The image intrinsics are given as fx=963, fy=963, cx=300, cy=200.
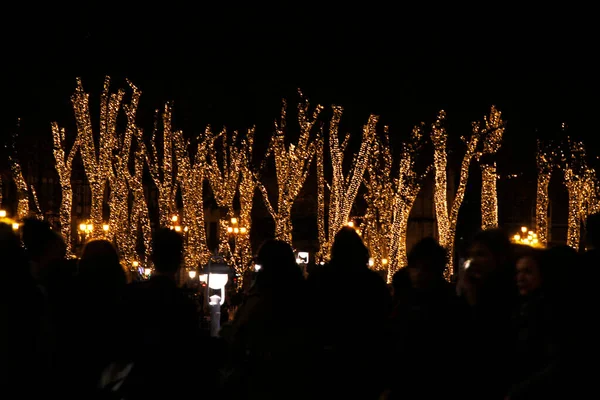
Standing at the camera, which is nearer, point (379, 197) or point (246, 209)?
point (379, 197)

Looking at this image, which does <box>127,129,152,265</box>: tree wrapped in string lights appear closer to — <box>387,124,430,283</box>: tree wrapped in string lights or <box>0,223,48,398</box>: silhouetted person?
<box>387,124,430,283</box>: tree wrapped in string lights

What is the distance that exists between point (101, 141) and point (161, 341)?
25.0 metres

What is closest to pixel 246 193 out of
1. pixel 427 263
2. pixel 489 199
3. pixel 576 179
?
pixel 489 199

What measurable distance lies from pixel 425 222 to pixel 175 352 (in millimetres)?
45856

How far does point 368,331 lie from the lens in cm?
588

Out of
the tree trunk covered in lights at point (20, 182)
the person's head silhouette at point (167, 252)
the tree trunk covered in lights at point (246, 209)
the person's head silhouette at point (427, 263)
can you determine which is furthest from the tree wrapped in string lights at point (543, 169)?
the person's head silhouette at point (167, 252)

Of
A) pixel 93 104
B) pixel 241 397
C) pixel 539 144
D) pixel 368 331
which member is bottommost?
pixel 241 397

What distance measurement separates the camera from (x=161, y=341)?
4984mm

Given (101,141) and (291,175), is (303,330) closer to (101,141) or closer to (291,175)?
(291,175)

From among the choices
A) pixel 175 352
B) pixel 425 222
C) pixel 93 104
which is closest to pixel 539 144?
pixel 93 104

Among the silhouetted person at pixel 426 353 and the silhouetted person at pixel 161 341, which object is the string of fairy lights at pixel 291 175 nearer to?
the silhouetted person at pixel 161 341

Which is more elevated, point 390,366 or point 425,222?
point 425,222

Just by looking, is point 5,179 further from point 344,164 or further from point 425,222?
point 425,222

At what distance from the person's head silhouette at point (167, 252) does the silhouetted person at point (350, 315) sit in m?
0.82
